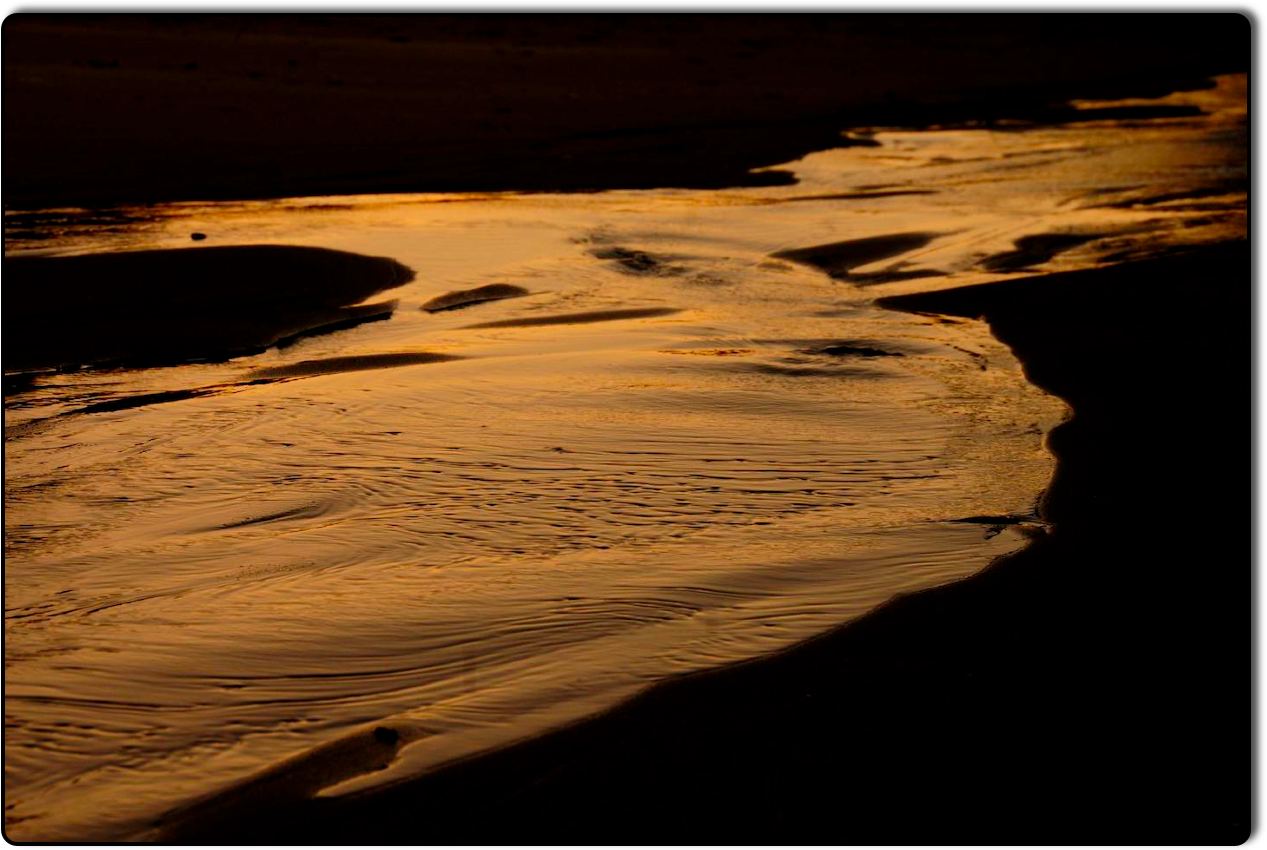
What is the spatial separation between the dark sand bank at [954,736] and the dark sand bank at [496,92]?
25.3 ft

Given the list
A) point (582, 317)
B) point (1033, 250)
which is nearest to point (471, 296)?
point (582, 317)

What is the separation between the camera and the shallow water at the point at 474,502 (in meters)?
3.37

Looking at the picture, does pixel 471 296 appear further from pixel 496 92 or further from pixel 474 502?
pixel 496 92

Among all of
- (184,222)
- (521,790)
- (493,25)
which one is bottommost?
(521,790)

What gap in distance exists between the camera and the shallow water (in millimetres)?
3371

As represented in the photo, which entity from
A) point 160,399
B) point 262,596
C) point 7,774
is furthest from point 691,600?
point 160,399

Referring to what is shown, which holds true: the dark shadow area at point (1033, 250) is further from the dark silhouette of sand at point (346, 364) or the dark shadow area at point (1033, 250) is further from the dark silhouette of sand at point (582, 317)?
the dark silhouette of sand at point (346, 364)

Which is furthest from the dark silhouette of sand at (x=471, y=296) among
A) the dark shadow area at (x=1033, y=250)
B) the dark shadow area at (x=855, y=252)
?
the dark shadow area at (x=1033, y=250)

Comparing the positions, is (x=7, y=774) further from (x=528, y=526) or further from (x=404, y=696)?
(x=528, y=526)

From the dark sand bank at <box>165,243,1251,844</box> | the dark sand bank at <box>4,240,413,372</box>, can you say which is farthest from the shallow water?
the dark sand bank at <box>4,240,413,372</box>

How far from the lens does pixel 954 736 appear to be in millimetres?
3207

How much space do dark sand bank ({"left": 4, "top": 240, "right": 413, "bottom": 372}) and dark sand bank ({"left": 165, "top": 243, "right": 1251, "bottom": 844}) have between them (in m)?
3.89

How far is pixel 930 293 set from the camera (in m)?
7.95

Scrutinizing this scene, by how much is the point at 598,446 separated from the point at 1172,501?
6.91 ft
